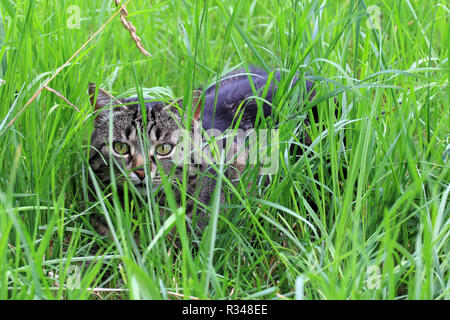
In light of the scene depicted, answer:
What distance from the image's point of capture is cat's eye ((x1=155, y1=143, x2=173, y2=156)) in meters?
2.11

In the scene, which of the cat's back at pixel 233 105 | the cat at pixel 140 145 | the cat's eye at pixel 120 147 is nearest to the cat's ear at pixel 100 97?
the cat at pixel 140 145

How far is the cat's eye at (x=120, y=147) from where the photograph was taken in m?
2.11

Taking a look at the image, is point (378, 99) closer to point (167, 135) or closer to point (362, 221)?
point (362, 221)

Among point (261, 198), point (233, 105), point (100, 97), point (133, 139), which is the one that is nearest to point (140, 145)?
point (133, 139)

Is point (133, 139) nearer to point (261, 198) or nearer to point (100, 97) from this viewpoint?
point (100, 97)

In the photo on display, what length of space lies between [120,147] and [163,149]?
0.18 meters

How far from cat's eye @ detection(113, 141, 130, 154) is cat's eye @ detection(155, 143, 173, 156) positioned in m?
0.12

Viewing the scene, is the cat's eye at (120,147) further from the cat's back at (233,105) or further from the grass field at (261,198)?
the cat's back at (233,105)

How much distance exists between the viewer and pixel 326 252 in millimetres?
1590

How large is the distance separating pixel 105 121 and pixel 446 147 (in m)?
1.37

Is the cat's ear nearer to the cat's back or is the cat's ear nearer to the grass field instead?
the grass field

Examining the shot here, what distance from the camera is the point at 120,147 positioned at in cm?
211
